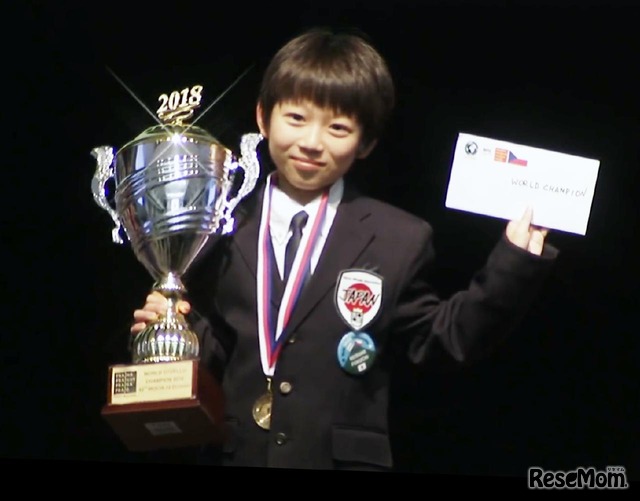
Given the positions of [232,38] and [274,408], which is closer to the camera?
[274,408]

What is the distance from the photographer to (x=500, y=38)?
373 centimetres

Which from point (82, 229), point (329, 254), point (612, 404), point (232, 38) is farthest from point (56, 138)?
point (612, 404)

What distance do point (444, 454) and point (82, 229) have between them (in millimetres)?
922

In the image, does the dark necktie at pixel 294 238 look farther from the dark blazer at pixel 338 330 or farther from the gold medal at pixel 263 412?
Answer: the gold medal at pixel 263 412

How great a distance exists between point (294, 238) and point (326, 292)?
5.5 inches

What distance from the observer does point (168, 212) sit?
3.51 metres

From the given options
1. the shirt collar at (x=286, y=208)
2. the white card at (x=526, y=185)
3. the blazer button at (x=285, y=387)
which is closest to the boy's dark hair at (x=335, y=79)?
the shirt collar at (x=286, y=208)

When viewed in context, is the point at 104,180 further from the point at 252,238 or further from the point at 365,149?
the point at 365,149

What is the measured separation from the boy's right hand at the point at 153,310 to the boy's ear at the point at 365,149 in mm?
479

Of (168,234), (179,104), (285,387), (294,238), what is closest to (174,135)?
(179,104)

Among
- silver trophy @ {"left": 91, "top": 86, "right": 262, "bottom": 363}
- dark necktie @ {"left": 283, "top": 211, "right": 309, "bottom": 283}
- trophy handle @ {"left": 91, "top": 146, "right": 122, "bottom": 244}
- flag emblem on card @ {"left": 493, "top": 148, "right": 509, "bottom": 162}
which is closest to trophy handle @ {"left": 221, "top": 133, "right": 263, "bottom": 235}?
silver trophy @ {"left": 91, "top": 86, "right": 262, "bottom": 363}

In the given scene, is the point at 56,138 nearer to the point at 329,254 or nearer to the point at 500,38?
the point at 329,254

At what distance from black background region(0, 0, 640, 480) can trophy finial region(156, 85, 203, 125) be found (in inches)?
1.4

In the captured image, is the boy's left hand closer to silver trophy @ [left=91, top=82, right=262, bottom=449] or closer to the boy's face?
the boy's face
